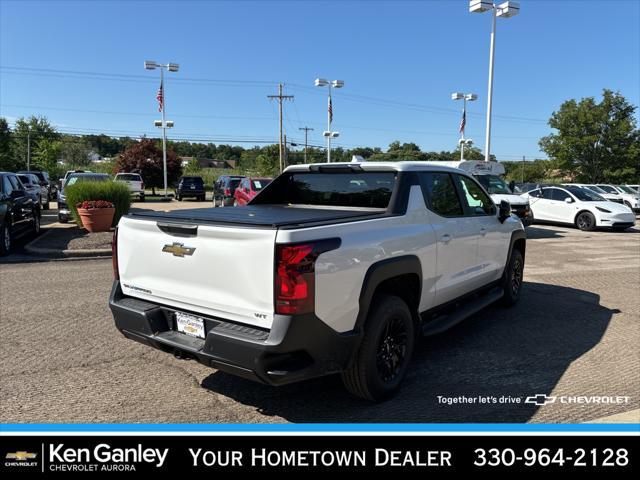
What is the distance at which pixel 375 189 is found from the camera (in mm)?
4547

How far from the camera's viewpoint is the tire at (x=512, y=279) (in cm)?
613

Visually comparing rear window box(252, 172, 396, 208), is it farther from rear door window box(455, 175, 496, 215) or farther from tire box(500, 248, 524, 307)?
tire box(500, 248, 524, 307)

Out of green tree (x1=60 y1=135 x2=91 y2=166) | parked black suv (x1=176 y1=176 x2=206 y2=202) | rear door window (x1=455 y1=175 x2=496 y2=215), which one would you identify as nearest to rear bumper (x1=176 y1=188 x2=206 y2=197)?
parked black suv (x1=176 y1=176 x2=206 y2=202)

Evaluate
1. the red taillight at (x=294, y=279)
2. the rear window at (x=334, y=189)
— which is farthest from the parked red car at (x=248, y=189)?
the red taillight at (x=294, y=279)

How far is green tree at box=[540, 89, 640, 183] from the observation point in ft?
133

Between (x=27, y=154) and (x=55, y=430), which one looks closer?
(x=55, y=430)

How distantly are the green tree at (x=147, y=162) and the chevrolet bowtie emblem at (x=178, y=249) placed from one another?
1596 inches

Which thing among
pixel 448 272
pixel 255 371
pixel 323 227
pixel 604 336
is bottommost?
pixel 604 336

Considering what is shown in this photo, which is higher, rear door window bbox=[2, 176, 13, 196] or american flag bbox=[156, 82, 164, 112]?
american flag bbox=[156, 82, 164, 112]

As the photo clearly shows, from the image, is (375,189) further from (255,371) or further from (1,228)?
(1,228)

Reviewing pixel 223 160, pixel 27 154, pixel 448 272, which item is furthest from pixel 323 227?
pixel 223 160

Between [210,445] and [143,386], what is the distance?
123cm

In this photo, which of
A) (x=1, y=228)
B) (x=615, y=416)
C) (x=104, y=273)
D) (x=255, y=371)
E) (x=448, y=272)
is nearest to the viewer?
(x=255, y=371)

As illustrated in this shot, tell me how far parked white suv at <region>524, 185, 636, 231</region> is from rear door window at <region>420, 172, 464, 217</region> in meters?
14.6
